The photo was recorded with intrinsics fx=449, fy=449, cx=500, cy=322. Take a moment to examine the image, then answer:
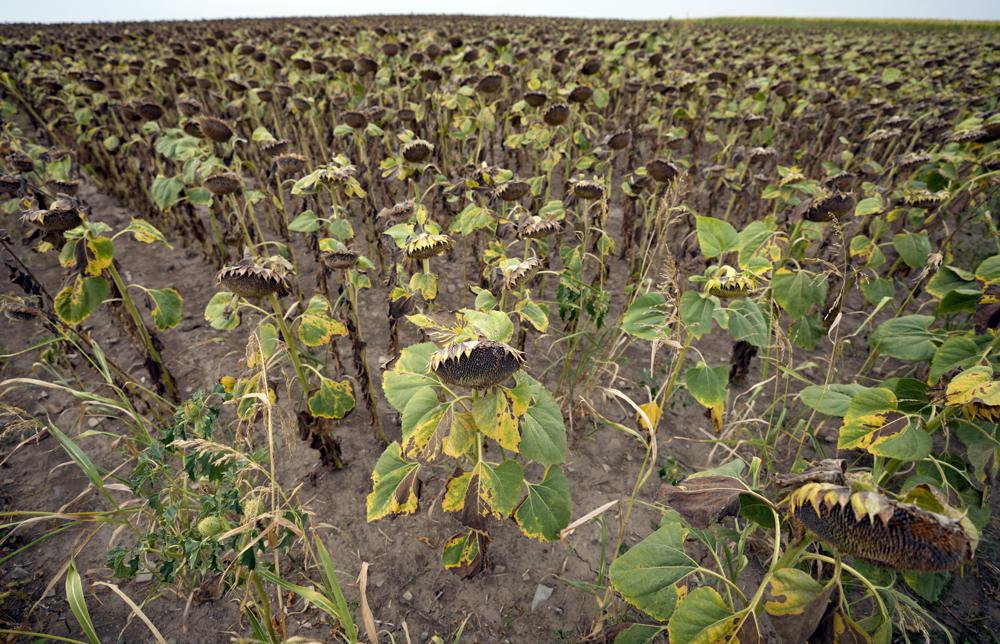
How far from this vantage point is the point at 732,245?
182 centimetres

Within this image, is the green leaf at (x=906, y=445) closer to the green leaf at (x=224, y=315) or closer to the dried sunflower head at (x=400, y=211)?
the dried sunflower head at (x=400, y=211)

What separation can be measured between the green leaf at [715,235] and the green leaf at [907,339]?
864mm

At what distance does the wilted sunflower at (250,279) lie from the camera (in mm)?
1650

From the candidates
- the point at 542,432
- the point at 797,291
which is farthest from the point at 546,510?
the point at 797,291

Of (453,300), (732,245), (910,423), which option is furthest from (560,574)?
(453,300)

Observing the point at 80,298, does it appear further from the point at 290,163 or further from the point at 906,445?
the point at 906,445

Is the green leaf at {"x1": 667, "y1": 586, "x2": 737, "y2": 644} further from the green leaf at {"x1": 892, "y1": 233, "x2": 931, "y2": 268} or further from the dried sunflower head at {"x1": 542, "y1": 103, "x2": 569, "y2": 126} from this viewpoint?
the dried sunflower head at {"x1": 542, "y1": 103, "x2": 569, "y2": 126}

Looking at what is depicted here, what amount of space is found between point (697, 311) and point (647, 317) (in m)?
0.22

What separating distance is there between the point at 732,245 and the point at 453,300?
283 cm

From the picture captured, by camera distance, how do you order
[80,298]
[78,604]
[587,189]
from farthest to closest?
[587,189], [80,298], [78,604]

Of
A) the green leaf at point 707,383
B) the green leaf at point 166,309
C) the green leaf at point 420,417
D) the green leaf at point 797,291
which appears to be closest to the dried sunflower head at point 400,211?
the green leaf at point 166,309

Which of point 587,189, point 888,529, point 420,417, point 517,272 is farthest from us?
point 587,189

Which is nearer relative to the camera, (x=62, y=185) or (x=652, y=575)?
(x=652, y=575)

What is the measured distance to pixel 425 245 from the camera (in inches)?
77.4
